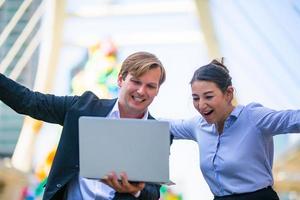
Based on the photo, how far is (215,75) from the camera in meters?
2.21

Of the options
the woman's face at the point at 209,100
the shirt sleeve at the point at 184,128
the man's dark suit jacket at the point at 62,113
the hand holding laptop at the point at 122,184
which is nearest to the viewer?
the hand holding laptop at the point at 122,184

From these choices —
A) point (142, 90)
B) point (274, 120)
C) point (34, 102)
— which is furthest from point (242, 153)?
point (34, 102)

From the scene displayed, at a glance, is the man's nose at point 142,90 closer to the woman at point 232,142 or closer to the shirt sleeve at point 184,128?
the woman at point 232,142

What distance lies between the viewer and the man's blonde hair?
2012mm

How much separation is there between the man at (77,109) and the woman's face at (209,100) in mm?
162

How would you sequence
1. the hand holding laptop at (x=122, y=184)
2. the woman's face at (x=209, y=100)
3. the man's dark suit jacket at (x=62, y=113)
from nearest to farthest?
the hand holding laptop at (x=122, y=184)
the man's dark suit jacket at (x=62, y=113)
the woman's face at (x=209, y=100)

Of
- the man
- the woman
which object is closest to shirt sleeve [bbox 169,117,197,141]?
the woman

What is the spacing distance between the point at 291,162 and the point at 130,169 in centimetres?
1363

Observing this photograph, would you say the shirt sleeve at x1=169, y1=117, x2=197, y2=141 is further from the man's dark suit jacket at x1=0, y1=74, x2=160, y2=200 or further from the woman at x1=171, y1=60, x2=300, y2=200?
the man's dark suit jacket at x1=0, y1=74, x2=160, y2=200

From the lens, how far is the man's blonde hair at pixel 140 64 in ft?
6.60

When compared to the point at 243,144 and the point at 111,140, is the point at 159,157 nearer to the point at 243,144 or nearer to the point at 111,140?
the point at 111,140

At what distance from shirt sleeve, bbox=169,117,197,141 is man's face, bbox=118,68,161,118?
431 mm

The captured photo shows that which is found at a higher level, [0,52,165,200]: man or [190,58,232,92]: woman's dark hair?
[190,58,232,92]: woman's dark hair

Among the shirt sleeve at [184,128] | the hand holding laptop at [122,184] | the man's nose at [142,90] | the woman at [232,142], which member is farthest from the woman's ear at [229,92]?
the hand holding laptop at [122,184]
